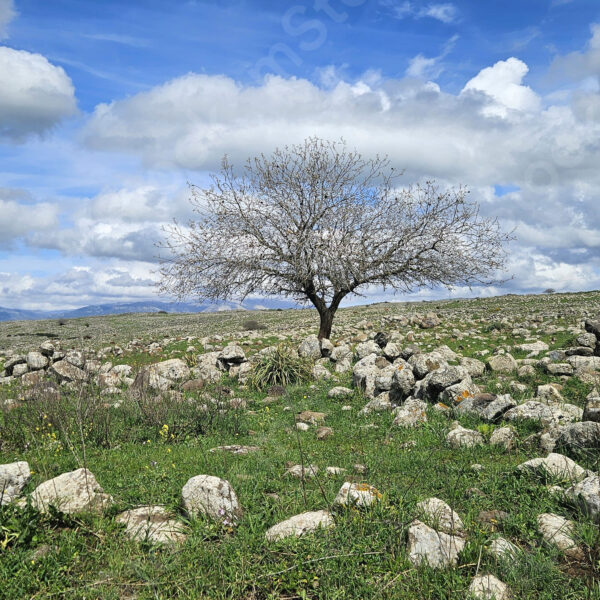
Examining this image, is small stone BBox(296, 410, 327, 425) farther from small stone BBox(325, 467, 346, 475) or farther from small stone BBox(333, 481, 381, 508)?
small stone BBox(333, 481, 381, 508)

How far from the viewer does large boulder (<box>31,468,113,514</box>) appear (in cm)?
504

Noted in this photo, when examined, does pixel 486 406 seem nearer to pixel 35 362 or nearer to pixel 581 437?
pixel 581 437

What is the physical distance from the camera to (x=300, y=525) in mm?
4699

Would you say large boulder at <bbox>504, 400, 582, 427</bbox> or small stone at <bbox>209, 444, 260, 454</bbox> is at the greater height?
large boulder at <bbox>504, 400, 582, 427</bbox>

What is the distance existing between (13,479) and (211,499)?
2.25 meters

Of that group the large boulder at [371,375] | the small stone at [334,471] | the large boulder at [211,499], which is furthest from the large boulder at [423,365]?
the large boulder at [211,499]

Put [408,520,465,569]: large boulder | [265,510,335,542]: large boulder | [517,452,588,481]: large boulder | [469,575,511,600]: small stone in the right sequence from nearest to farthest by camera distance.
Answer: [469,575,511,600]: small stone < [408,520,465,569]: large boulder < [265,510,335,542]: large boulder < [517,452,588,481]: large boulder

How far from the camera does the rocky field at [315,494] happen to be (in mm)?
4082

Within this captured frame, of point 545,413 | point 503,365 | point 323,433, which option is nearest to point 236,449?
point 323,433

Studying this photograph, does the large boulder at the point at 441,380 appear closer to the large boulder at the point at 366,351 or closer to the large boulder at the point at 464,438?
the large boulder at the point at 464,438

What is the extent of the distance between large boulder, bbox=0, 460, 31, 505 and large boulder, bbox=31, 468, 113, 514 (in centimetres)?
20

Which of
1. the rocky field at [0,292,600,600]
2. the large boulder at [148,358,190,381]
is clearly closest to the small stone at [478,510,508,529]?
the rocky field at [0,292,600,600]

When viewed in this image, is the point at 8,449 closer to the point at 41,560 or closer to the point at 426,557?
the point at 41,560

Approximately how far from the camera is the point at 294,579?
13.4ft
